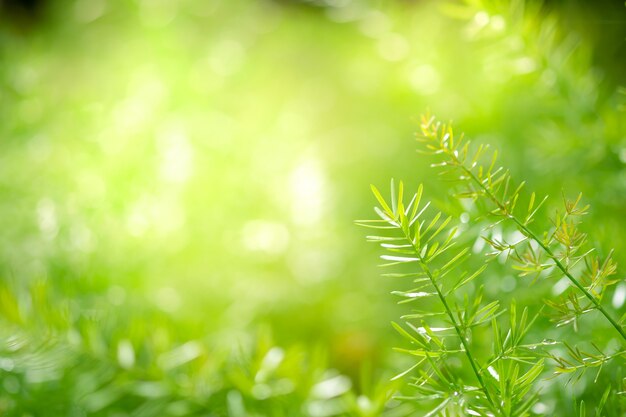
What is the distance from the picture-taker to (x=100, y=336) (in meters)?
0.27

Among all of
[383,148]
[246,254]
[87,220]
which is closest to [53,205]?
[87,220]

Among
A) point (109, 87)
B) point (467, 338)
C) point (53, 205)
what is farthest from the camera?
point (109, 87)

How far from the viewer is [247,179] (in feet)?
1.50

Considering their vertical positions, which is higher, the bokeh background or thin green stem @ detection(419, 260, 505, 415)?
thin green stem @ detection(419, 260, 505, 415)

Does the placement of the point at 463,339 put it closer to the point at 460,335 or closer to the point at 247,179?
the point at 460,335

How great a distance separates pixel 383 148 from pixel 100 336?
0.83 ft

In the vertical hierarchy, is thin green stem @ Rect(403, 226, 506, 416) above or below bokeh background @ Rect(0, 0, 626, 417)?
above

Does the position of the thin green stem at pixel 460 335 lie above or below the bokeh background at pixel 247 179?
above

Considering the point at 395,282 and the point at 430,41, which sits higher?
the point at 430,41

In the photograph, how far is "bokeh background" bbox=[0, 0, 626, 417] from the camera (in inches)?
10.2

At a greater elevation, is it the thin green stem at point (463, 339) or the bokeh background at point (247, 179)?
the thin green stem at point (463, 339)

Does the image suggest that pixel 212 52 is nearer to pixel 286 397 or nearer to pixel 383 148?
pixel 383 148

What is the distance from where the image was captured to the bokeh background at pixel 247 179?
10.2 inches

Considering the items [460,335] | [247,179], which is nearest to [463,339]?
[460,335]
